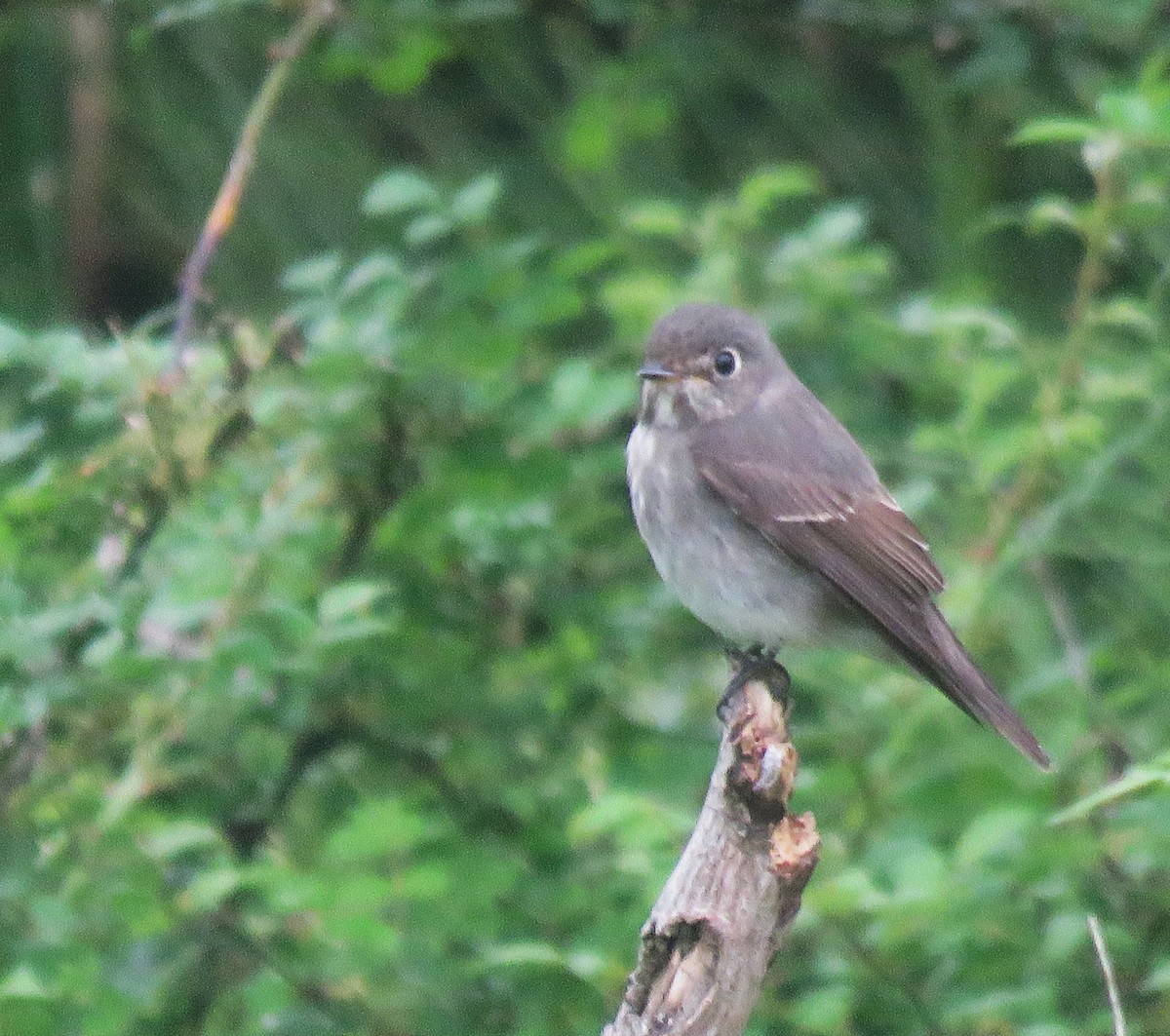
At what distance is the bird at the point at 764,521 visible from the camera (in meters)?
4.23

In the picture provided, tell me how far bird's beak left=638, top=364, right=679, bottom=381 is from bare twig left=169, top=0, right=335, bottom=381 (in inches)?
36.1

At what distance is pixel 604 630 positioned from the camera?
4.55 meters

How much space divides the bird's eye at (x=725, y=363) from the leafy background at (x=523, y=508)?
31 cm

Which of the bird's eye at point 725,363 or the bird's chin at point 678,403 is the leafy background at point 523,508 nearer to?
the bird's chin at point 678,403

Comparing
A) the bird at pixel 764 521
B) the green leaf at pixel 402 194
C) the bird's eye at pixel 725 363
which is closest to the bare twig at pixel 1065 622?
the bird at pixel 764 521

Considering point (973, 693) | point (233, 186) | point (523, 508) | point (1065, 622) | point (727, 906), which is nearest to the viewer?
point (727, 906)

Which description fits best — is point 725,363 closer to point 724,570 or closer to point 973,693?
point 724,570

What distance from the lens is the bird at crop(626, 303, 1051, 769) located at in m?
4.23

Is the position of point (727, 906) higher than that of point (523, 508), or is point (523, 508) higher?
point (523, 508)

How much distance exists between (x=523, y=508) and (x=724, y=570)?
1.42 feet

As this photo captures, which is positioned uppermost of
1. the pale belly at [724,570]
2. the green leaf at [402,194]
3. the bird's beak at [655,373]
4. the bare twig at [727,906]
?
the bird's beak at [655,373]

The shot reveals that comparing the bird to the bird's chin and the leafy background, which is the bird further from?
the leafy background

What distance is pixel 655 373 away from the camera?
4414mm

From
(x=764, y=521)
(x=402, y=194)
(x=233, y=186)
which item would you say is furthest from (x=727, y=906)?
(x=233, y=186)
